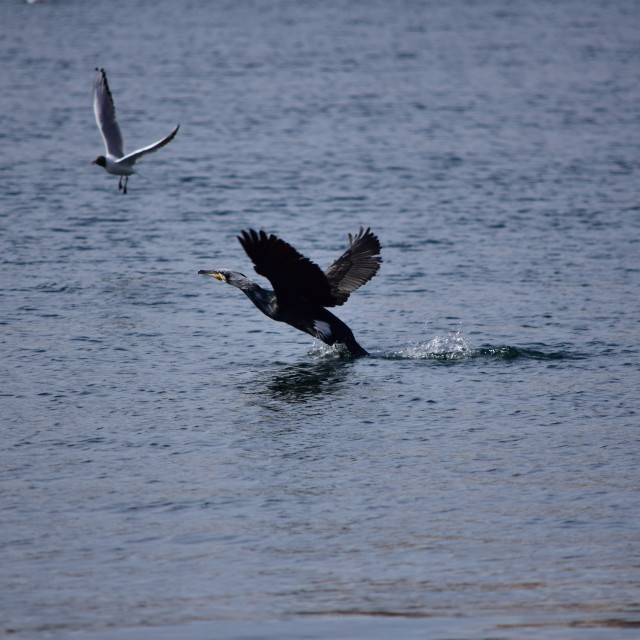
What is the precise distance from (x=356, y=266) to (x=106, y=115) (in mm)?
6020

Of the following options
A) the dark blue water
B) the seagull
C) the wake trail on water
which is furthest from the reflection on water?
the seagull

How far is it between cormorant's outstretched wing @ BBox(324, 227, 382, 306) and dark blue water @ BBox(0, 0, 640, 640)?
2.76 feet

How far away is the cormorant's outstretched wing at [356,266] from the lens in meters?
12.5

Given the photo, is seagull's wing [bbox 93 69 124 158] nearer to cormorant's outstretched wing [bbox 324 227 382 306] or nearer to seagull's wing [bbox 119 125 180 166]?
seagull's wing [bbox 119 125 180 166]

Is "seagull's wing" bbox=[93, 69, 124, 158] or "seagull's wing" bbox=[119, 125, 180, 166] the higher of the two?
"seagull's wing" bbox=[93, 69, 124, 158]

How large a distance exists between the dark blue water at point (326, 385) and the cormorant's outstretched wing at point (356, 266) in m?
0.84

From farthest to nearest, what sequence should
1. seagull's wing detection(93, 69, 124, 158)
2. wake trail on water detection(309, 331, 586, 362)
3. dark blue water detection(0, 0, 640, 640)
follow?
seagull's wing detection(93, 69, 124, 158), wake trail on water detection(309, 331, 586, 362), dark blue water detection(0, 0, 640, 640)

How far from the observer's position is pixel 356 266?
12.6 m

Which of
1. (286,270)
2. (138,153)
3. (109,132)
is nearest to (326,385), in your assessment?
(286,270)

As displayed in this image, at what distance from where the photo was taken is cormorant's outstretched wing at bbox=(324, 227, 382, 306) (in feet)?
41.0

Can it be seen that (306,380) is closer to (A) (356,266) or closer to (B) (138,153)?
(A) (356,266)

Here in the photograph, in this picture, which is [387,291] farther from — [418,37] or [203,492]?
[418,37]

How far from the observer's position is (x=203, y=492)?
→ 28.0 ft

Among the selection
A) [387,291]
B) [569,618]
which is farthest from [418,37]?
[569,618]
